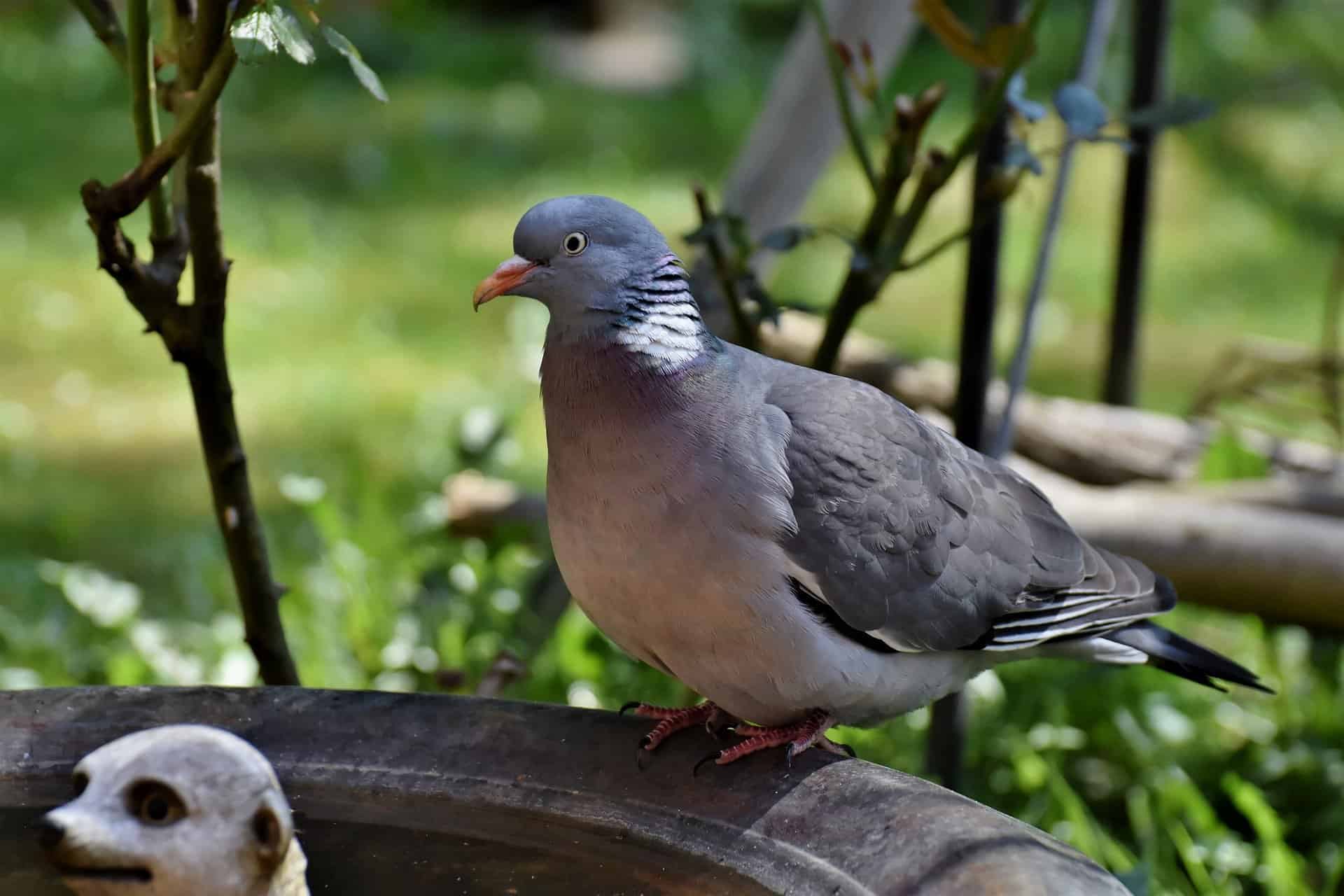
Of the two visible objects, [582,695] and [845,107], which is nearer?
[845,107]

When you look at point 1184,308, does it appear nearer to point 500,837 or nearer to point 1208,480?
point 1208,480

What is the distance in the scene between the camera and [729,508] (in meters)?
1.61

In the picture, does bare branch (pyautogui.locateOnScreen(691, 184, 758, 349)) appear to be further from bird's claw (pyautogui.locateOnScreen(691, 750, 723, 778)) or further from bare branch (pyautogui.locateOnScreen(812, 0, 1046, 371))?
bird's claw (pyautogui.locateOnScreen(691, 750, 723, 778))

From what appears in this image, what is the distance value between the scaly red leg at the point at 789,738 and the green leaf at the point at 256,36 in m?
0.80

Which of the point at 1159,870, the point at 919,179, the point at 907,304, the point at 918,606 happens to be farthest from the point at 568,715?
the point at 907,304

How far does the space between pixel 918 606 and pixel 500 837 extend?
575 millimetres

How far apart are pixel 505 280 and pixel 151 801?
2.25 feet

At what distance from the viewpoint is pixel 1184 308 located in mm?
5641

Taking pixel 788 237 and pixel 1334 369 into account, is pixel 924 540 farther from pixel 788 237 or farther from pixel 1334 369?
pixel 1334 369

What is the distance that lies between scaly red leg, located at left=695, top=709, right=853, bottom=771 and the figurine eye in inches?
22.0

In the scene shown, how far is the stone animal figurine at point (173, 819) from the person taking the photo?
1142mm

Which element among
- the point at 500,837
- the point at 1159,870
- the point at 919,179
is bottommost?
the point at 1159,870

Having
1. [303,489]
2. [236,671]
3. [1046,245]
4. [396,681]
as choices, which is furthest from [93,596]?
[1046,245]

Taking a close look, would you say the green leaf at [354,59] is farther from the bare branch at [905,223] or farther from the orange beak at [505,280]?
the bare branch at [905,223]
